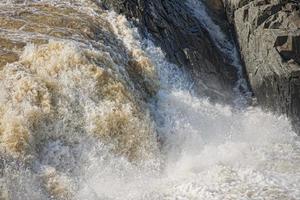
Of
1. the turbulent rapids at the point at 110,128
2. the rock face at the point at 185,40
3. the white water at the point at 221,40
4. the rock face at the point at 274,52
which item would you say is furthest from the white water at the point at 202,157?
the white water at the point at 221,40

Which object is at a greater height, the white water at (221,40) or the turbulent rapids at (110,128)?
the turbulent rapids at (110,128)

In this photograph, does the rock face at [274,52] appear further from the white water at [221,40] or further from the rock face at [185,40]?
the rock face at [185,40]

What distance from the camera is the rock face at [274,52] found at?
1703 centimetres

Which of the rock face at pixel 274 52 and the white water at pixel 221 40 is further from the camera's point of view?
the white water at pixel 221 40

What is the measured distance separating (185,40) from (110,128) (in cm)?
661

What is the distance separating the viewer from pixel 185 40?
729 inches

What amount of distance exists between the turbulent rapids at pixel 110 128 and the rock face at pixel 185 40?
1025 mm

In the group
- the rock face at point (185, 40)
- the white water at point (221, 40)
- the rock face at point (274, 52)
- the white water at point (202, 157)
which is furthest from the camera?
the white water at point (221, 40)

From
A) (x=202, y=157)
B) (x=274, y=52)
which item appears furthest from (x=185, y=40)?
(x=202, y=157)

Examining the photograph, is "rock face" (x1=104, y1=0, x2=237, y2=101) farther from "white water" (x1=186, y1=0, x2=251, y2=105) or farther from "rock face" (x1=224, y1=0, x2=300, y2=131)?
"rock face" (x1=224, y1=0, x2=300, y2=131)

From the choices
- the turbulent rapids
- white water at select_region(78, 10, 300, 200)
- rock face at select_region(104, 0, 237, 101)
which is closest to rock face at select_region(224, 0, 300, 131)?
white water at select_region(78, 10, 300, 200)

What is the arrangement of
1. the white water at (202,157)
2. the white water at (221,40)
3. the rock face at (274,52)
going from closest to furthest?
the white water at (202,157) < the rock face at (274,52) < the white water at (221,40)

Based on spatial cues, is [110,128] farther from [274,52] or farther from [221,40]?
[221,40]

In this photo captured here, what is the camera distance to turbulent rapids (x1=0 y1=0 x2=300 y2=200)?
1127 centimetres
